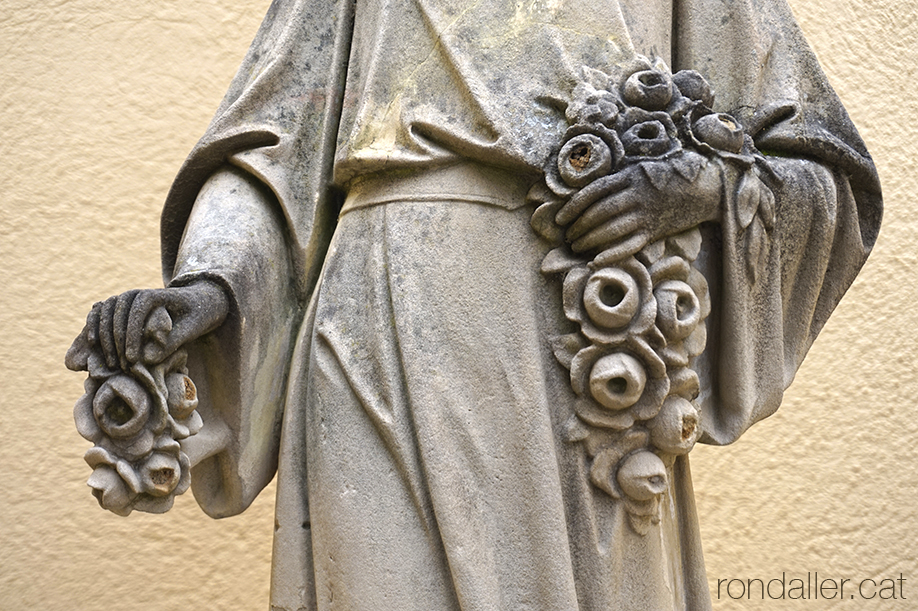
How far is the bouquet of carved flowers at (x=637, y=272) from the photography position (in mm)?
1254

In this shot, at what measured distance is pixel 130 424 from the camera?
1.20 m

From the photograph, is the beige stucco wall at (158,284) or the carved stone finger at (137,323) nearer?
the carved stone finger at (137,323)

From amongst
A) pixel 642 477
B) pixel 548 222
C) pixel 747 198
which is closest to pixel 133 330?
pixel 548 222

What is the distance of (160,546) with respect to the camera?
234 cm

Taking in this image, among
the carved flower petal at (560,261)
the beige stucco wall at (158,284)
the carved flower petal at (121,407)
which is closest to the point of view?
the carved flower petal at (121,407)

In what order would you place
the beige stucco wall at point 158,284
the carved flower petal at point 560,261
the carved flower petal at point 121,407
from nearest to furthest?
the carved flower petal at point 121,407 < the carved flower petal at point 560,261 < the beige stucco wall at point 158,284

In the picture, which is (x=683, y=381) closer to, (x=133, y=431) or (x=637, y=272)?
(x=637, y=272)

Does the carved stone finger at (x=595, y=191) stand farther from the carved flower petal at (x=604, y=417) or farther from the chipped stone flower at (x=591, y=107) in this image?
the carved flower petal at (x=604, y=417)

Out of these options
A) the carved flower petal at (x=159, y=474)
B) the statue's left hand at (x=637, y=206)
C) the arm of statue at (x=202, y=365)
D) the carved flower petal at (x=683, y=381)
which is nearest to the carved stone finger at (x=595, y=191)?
the statue's left hand at (x=637, y=206)

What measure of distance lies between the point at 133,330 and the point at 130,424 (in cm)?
10

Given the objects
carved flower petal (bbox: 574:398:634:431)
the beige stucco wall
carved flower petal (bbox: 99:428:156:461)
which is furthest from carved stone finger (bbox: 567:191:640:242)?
the beige stucco wall

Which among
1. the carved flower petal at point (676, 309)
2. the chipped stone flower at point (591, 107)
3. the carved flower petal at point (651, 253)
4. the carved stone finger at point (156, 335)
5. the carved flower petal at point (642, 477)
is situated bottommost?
the carved flower petal at point (642, 477)

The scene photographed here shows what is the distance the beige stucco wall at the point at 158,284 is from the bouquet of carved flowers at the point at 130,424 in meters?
1.15

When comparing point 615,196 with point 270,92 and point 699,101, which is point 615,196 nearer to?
point 699,101
